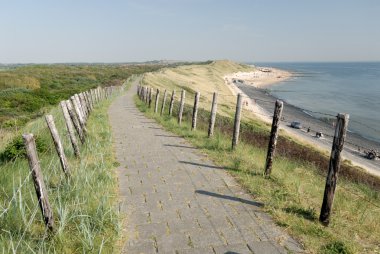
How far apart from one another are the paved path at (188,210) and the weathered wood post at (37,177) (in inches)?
43.8

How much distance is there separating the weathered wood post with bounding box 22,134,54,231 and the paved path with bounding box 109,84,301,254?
3.65 feet

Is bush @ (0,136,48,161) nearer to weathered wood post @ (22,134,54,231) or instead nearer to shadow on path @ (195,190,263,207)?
weathered wood post @ (22,134,54,231)

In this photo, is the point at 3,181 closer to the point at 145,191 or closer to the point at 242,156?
the point at 145,191

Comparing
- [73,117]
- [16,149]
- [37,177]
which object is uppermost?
[37,177]

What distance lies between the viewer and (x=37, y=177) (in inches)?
171

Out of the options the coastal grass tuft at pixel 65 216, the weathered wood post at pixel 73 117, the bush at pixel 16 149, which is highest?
the weathered wood post at pixel 73 117

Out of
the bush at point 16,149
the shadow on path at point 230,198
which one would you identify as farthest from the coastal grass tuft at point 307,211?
the bush at point 16,149

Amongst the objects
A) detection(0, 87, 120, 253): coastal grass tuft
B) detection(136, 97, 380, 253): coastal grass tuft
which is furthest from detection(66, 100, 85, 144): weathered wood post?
detection(136, 97, 380, 253): coastal grass tuft

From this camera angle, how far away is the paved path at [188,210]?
467 centimetres

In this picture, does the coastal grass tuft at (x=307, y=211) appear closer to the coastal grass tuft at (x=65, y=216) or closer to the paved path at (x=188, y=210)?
the paved path at (x=188, y=210)

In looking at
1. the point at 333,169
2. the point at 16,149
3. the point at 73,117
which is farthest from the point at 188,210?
the point at 73,117

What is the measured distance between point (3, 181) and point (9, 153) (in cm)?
257

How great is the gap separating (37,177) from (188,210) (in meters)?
2.57

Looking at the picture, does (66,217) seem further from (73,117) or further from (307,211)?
(73,117)
